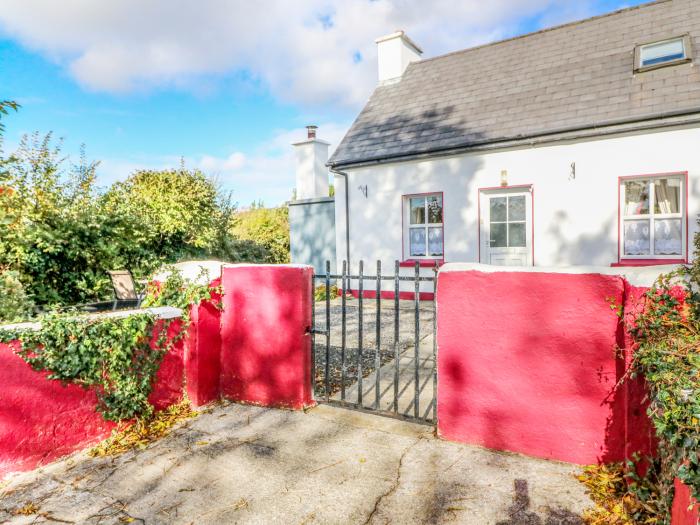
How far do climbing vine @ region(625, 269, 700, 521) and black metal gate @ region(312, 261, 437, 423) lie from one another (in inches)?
57.7

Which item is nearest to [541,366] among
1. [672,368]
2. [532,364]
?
[532,364]

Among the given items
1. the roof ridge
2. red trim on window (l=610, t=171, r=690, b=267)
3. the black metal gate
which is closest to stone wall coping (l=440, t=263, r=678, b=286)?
the black metal gate

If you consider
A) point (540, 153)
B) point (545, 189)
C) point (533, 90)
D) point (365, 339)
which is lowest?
point (365, 339)

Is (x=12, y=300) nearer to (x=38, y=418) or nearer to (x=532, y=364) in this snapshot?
(x=38, y=418)

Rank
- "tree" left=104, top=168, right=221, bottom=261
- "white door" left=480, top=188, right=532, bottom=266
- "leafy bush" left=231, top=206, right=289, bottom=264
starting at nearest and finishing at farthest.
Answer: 1. "tree" left=104, top=168, right=221, bottom=261
2. "white door" left=480, top=188, right=532, bottom=266
3. "leafy bush" left=231, top=206, right=289, bottom=264

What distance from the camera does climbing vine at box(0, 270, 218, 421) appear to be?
11.3 ft

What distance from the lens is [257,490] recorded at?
305 cm

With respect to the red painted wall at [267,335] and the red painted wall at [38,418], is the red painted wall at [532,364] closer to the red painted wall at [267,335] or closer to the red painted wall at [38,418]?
the red painted wall at [267,335]

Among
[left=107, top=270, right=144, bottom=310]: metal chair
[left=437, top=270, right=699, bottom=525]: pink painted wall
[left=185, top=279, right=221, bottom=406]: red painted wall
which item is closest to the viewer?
[left=437, top=270, right=699, bottom=525]: pink painted wall

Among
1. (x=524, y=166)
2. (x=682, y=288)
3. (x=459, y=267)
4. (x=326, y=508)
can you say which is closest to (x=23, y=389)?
(x=326, y=508)

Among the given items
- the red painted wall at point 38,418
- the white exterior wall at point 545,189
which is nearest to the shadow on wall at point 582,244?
the white exterior wall at point 545,189

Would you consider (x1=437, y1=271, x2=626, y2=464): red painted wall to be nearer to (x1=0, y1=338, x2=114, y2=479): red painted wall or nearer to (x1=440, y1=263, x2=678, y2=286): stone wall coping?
(x1=440, y1=263, x2=678, y2=286): stone wall coping

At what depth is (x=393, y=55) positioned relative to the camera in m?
12.9

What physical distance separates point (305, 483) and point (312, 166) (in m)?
11.6
